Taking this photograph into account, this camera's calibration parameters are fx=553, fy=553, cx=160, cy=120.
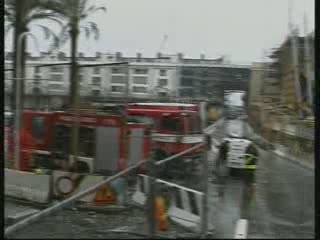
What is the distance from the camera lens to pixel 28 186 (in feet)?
22.8

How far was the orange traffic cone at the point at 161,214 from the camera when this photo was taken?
447cm

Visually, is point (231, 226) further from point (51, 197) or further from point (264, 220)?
point (51, 197)

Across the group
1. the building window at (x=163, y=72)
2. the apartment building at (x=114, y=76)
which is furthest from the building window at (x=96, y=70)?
the building window at (x=163, y=72)

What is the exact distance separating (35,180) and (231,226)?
9.47ft

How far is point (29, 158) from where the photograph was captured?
8477 mm

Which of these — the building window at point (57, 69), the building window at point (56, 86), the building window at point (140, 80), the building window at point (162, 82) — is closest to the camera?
the building window at point (56, 86)

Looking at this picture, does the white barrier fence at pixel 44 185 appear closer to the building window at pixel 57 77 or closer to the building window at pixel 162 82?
the building window at pixel 57 77

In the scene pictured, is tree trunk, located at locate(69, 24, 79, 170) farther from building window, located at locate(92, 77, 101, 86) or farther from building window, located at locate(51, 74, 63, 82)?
building window, located at locate(92, 77, 101, 86)

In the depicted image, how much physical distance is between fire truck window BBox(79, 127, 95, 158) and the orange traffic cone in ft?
14.3

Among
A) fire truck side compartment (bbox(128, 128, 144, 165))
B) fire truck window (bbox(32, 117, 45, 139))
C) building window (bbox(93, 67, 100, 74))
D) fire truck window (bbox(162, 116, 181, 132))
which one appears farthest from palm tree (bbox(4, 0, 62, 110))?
fire truck window (bbox(162, 116, 181, 132))

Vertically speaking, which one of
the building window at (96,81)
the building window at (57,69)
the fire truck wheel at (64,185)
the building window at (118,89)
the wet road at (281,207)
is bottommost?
the wet road at (281,207)

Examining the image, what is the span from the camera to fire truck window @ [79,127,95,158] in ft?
28.9
